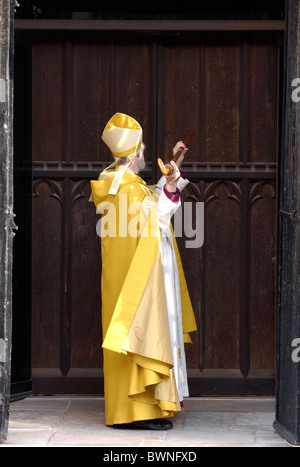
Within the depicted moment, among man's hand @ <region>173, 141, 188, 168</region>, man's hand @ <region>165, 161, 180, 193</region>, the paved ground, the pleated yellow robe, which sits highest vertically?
man's hand @ <region>173, 141, 188, 168</region>

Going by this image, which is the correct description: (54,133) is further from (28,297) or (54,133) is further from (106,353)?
(106,353)

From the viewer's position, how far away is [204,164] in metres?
7.40

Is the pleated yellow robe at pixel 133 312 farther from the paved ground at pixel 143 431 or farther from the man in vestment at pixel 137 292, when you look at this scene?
the paved ground at pixel 143 431

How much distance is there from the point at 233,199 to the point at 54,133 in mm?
1307

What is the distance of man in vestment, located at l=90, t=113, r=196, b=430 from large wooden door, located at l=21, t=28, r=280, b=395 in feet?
2.19

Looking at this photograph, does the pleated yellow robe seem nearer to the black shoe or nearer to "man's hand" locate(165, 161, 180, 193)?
the black shoe

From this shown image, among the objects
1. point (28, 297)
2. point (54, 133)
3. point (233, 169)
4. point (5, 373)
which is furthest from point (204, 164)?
point (5, 373)

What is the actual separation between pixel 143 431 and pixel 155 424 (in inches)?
3.5

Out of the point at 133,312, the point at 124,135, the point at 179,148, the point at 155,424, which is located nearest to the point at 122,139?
the point at 124,135

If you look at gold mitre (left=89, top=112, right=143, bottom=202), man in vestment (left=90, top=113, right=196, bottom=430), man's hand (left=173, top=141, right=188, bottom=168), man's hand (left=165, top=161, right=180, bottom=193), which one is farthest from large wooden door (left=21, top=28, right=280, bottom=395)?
man's hand (left=165, top=161, right=180, bottom=193)

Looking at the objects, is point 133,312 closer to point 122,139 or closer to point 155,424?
point 155,424

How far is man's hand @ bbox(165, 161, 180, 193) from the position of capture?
6.31 meters

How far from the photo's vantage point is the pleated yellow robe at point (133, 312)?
6336mm

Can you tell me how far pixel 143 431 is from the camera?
21.3ft
